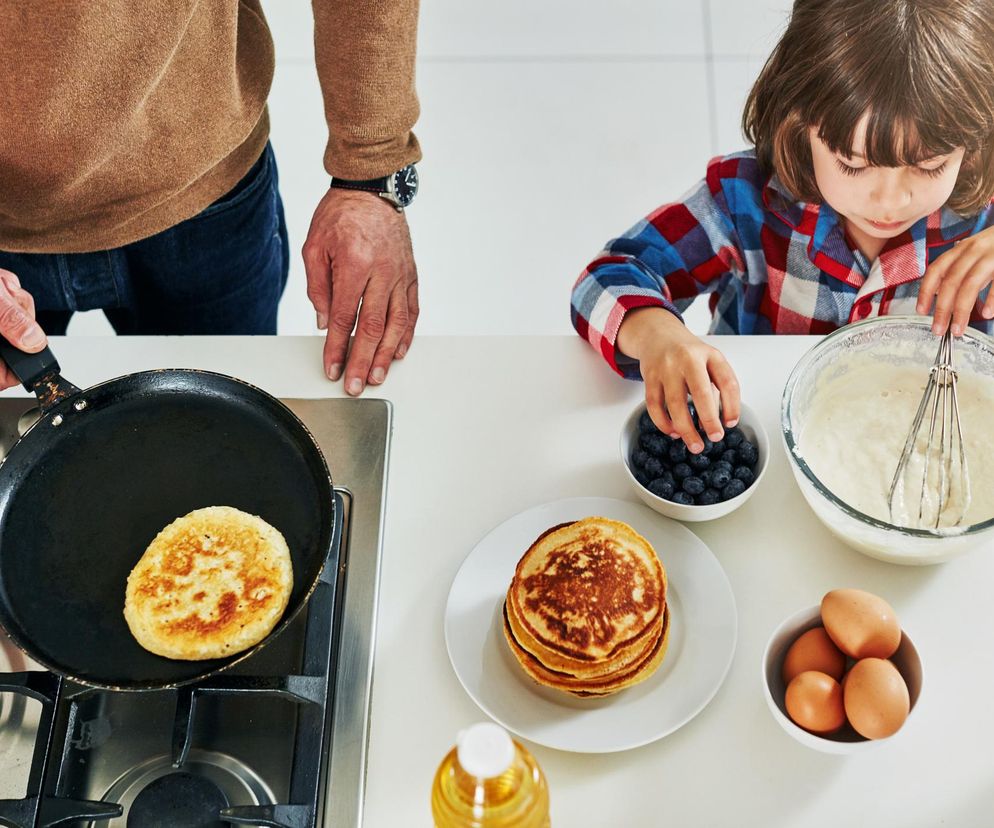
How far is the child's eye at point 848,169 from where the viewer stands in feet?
3.59

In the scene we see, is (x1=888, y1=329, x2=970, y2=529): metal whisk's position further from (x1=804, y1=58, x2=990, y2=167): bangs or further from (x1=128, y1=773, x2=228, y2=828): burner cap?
(x1=128, y1=773, x2=228, y2=828): burner cap

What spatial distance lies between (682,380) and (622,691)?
0.33m

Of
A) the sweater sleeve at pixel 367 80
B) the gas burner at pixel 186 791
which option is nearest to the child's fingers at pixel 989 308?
the sweater sleeve at pixel 367 80

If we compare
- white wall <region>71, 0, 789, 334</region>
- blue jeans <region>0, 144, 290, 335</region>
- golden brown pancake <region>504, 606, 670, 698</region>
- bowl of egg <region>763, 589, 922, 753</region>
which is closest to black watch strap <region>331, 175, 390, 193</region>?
blue jeans <region>0, 144, 290, 335</region>

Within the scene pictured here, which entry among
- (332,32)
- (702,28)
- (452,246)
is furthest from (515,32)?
(332,32)

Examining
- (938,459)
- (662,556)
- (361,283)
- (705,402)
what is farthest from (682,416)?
(361,283)

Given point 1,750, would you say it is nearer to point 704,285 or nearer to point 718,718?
point 718,718

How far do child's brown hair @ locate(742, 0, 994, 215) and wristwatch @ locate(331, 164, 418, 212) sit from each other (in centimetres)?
55

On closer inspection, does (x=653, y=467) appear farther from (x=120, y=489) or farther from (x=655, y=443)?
(x=120, y=489)

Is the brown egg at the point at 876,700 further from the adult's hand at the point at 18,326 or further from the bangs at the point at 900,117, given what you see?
the adult's hand at the point at 18,326

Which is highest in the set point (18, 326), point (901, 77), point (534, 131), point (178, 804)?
point (901, 77)

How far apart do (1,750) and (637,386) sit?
768 millimetres

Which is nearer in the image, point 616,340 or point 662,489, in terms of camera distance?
point 662,489

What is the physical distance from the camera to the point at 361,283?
4.08 ft
